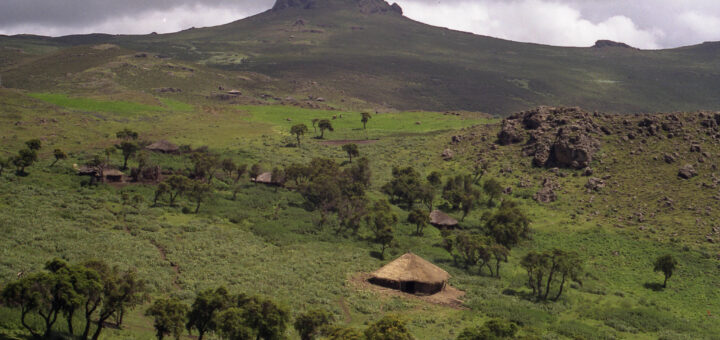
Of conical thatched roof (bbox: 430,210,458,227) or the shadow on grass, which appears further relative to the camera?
conical thatched roof (bbox: 430,210,458,227)

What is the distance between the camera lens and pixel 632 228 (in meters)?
64.6

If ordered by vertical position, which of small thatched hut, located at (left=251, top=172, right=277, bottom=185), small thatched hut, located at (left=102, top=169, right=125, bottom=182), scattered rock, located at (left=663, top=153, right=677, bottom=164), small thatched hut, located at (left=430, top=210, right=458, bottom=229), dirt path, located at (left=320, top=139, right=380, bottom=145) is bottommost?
small thatched hut, located at (left=430, top=210, right=458, bottom=229)

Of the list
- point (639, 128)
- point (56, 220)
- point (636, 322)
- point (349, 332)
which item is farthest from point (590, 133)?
point (56, 220)

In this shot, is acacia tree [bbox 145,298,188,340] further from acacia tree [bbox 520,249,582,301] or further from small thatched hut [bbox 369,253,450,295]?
acacia tree [bbox 520,249,582,301]

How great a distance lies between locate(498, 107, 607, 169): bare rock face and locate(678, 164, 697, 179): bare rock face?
44.4 feet

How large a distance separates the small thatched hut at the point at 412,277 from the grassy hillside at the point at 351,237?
2.61 m

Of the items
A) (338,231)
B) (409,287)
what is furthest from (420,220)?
(409,287)

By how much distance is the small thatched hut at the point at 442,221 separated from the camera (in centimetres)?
6625

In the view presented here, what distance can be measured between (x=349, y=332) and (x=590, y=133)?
7671 centimetres

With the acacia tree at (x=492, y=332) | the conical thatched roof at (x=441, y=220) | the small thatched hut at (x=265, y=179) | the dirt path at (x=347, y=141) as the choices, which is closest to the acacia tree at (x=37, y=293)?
the acacia tree at (x=492, y=332)

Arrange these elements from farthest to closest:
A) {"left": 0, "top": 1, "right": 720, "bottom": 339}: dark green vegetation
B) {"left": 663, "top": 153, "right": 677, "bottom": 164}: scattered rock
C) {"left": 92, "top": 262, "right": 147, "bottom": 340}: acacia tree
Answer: {"left": 663, "top": 153, "right": 677, "bottom": 164}: scattered rock, {"left": 0, "top": 1, "right": 720, "bottom": 339}: dark green vegetation, {"left": 92, "top": 262, "right": 147, "bottom": 340}: acacia tree

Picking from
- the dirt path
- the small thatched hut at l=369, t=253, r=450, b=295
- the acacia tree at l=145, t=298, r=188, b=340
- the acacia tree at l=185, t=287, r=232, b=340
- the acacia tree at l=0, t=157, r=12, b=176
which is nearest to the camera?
the acacia tree at l=145, t=298, r=188, b=340

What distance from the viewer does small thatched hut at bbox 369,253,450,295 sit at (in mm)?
44469

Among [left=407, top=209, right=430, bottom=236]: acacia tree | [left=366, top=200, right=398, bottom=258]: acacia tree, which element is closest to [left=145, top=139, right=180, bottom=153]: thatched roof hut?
[left=366, top=200, right=398, bottom=258]: acacia tree
